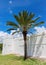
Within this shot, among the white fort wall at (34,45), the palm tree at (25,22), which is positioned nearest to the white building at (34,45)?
the white fort wall at (34,45)

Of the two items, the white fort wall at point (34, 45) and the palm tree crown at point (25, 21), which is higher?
the palm tree crown at point (25, 21)

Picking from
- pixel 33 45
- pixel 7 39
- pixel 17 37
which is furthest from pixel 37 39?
pixel 7 39

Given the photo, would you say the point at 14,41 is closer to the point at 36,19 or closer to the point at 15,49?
the point at 15,49

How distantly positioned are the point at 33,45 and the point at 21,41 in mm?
4673

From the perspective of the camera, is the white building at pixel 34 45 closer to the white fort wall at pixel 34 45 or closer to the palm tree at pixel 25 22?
the white fort wall at pixel 34 45

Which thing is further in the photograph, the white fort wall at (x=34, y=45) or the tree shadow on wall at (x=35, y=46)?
the tree shadow on wall at (x=35, y=46)

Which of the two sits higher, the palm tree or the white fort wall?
the palm tree

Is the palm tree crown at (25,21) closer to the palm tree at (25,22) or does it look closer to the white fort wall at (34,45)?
the palm tree at (25,22)

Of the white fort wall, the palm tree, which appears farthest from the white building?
the palm tree

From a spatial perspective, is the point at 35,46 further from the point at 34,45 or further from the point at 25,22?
the point at 25,22

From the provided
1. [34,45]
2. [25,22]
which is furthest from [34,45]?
[25,22]

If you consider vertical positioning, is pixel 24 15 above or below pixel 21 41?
above

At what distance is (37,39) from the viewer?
65.2 feet

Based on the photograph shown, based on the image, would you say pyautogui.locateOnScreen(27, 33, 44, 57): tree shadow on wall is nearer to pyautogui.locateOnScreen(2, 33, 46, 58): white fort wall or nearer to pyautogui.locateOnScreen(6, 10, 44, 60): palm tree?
pyautogui.locateOnScreen(2, 33, 46, 58): white fort wall
